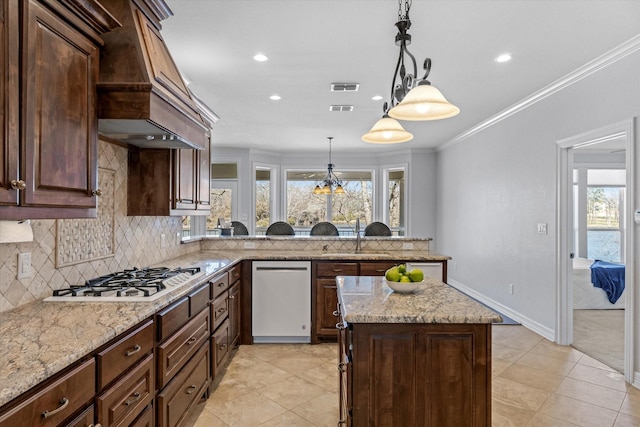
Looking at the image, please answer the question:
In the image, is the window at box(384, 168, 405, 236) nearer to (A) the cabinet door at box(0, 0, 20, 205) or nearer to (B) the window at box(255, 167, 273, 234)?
(B) the window at box(255, 167, 273, 234)

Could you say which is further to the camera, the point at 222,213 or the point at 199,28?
the point at 222,213

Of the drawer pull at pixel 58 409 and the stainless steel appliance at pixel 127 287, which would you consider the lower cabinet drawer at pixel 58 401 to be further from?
the stainless steel appliance at pixel 127 287

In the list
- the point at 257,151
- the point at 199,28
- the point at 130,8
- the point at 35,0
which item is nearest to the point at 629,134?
the point at 199,28

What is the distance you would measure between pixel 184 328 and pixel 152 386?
0.41m

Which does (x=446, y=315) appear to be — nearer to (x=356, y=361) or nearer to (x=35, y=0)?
(x=356, y=361)

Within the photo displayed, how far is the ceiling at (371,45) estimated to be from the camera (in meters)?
2.42

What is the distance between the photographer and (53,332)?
141 centimetres

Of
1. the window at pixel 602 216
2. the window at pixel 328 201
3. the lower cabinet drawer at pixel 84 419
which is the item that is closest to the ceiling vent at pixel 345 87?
the lower cabinet drawer at pixel 84 419

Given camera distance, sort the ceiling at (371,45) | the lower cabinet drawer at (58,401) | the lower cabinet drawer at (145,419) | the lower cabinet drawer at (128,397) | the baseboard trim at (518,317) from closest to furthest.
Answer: the lower cabinet drawer at (58,401)
the lower cabinet drawer at (128,397)
the lower cabinet drawer at (145,419)
the ceiling at (371,45)
the baseboard trim at (518,317)

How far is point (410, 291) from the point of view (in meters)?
2.12

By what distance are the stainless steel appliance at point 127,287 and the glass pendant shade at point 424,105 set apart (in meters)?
1.55

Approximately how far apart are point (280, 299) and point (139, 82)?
8.37 ft

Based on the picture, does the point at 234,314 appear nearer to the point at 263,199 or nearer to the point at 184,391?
the point at 184,391

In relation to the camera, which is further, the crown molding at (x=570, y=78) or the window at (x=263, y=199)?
the window at (x=263, y=199)
